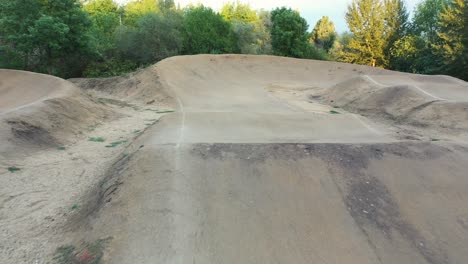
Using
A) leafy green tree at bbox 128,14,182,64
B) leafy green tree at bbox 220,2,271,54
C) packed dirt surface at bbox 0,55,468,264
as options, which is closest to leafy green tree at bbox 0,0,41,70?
leafy green tree at bbox 128,14,182,64

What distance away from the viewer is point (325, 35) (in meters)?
56.4

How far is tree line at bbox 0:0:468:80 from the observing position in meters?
23.2

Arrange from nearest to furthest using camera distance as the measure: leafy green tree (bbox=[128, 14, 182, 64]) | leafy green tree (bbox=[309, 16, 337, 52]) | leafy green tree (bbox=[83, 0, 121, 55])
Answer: leafy green tree (bbox=[83, 0, 121, 55]) → leafy green tree (bbox=[128, 14, 182, 64]) → leafy green tree (bbox=[309, 16, 337, 52])

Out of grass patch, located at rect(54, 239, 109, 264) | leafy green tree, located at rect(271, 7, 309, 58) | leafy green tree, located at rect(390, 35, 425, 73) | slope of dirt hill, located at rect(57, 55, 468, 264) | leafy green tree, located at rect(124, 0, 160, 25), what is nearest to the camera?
grass patch, located at rect(54, 239, 109, 264)

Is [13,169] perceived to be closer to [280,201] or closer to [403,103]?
[280,201]

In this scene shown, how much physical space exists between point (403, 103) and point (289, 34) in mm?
21919

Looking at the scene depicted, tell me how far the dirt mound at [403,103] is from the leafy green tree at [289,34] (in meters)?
16.2

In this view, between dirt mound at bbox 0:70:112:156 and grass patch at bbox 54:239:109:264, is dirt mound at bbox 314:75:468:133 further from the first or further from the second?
grass patch at bbox 54:239:109:264

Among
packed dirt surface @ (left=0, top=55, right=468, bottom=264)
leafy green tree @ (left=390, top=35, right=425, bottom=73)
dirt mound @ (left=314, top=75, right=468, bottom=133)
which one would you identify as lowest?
packed dirt surface @ (left=0, top=55, right=468, bottom=264)

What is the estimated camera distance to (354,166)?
785 centimetres

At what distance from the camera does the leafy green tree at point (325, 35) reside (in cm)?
5628

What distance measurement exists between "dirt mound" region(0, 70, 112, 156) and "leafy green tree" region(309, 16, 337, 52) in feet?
148

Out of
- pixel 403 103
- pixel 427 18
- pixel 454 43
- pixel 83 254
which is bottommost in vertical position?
pixel 83 254

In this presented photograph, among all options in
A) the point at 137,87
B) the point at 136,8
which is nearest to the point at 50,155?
the point at 137,87
